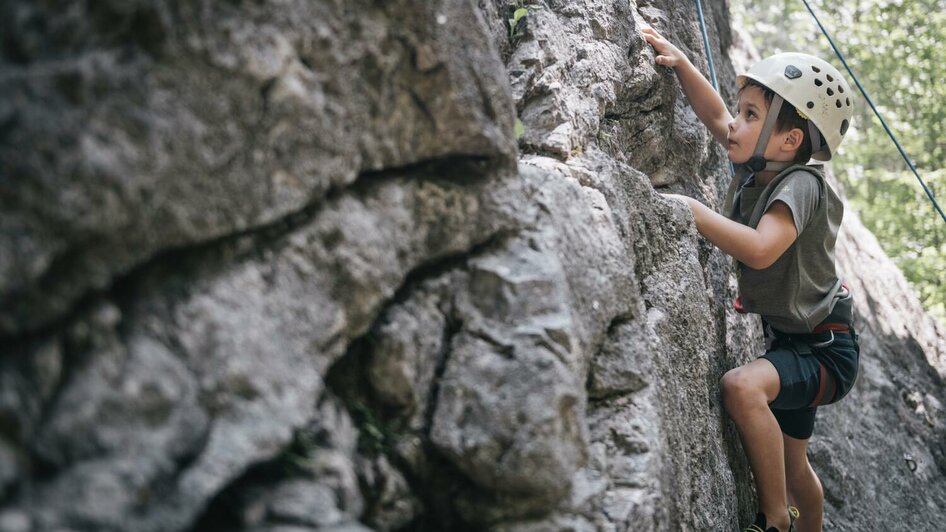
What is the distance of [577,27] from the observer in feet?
14.0

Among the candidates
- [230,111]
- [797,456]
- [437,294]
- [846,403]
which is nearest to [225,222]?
[230,111]

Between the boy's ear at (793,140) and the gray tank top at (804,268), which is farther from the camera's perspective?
the boy's ear at (793,140)

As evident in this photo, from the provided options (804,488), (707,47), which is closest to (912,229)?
(707,47)

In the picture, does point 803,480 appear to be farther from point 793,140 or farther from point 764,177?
point 793,140

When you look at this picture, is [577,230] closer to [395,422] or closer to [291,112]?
[395,422]

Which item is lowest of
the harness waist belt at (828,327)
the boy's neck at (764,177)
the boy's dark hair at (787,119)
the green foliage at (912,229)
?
the green foliage at (912,229)

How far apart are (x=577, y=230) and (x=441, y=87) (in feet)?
2.66

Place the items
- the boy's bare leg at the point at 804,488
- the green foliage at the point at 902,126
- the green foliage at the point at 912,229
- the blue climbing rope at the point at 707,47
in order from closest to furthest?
the boy's bare leg at the point at 804,488 < the blue climbing rope at the point at 707,47 < the green foliage at the point at 912,229 < the green foliage at the point at 902,126

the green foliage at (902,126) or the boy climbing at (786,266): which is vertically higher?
the boy climbing at (786,266)

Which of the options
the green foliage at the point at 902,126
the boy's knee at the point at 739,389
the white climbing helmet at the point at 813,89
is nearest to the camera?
the boy's knee at the point at 739,389

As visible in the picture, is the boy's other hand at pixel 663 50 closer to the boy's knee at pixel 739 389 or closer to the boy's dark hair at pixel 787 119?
the boy's dark hair at pixel 787 119

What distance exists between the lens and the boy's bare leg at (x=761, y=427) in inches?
160

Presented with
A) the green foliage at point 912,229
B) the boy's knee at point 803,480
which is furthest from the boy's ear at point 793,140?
the green foliage at point 912,229

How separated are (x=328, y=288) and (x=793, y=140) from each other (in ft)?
10.3
